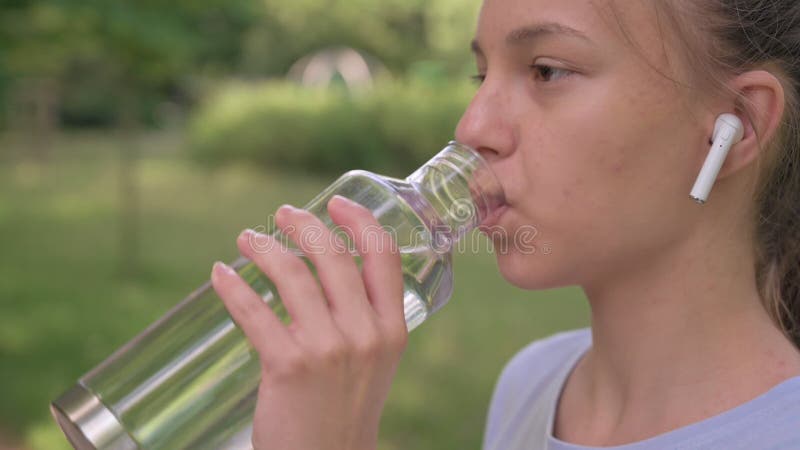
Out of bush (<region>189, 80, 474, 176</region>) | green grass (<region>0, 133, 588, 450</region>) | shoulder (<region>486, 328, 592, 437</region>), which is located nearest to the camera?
shoulder (<region>486, 328, 592, 437</region>)

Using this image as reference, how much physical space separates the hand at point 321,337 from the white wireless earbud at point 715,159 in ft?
1.48

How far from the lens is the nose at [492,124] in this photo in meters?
1.32

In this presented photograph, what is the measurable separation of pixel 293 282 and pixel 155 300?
6.89 metres

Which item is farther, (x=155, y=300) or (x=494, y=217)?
(x=155, y=300)

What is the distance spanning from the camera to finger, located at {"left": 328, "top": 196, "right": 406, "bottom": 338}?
112 cm

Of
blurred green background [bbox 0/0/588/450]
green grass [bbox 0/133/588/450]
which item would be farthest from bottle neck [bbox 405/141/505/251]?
green grass [bbox 0/133/588/450]

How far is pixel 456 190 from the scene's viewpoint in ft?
4.70

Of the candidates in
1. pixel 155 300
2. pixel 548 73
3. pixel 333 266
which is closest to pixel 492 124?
pixel 548 73

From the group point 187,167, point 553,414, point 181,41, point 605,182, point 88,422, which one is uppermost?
point 605,182

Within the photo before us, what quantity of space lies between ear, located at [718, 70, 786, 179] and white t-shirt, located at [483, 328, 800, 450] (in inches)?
12.7

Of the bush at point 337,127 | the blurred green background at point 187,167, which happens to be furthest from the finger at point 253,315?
the bush at point 337,127

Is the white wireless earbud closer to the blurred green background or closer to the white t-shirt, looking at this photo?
the white t-shirt

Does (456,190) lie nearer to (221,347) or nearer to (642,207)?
(642,207)

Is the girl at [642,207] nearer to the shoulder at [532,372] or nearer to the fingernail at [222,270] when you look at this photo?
the fingernail at [222,270]
